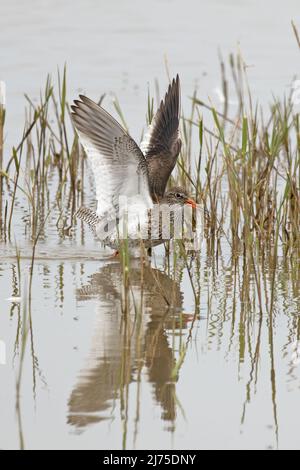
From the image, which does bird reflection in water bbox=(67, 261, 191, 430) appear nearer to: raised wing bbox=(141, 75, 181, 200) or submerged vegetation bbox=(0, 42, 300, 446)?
submerged vegetation bbox=(0, 42, 300, 446)

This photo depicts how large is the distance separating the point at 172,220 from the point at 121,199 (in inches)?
22.8

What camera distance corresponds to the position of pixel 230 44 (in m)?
14.7

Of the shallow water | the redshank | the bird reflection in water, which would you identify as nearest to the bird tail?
the redshank

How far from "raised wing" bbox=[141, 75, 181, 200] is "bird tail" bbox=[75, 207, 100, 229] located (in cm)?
49

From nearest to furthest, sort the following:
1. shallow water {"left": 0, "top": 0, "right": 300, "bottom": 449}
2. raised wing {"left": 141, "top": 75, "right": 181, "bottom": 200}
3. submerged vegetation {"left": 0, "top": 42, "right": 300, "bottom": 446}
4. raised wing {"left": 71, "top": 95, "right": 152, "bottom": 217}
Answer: shallow water {"left": 0, "top": 0, "right": 300, "bottom": 449} < submerged vegetation {"left": 0, "top": 42, "right": 300, "bottom": 446} < raised wing {"left": 71, "top": 95, "right": 152, "bottom": 217} < raised wing {"left": 141, "top": 75, "right": 181, "bottom": 200}

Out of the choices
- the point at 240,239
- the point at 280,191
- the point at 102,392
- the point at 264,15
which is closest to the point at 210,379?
the point at 102,392

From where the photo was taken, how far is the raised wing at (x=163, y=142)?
27.0ft

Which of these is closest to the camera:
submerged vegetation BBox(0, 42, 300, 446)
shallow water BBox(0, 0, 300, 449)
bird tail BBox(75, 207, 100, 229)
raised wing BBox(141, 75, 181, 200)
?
shallow water BBox(0, 0, 300, 449)

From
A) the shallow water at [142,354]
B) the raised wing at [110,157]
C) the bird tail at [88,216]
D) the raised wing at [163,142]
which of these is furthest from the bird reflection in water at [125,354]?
the raised wing at [163,142]

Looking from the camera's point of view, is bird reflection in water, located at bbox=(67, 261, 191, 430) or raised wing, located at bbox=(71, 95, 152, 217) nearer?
bird reflection in water, located at bbox=(67, 261, 191, 430)

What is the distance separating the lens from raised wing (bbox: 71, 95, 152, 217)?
7.04m

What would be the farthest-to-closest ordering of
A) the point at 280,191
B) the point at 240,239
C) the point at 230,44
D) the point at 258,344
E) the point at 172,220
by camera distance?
1. the point at 230,44
2. the point at 280,191
3. the point at 172,220
4. the point at 240,239
5. the point at 258,344

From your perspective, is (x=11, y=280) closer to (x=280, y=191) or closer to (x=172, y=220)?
(x=172, y=220)

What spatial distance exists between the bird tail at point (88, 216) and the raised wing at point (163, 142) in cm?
49
